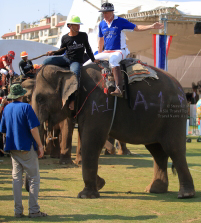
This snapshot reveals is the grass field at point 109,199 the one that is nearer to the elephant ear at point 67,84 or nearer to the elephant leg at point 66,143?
the elephant leg at point 66,143

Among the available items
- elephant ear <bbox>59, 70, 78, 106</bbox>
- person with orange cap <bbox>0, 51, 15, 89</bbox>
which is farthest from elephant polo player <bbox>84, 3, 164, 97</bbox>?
person with orange cap <bbox>0, 51, 15, 89</bbox>

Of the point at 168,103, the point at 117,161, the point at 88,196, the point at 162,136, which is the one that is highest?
the point at 168,103

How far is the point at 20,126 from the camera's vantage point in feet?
19.5

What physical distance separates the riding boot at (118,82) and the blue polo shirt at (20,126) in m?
1.83

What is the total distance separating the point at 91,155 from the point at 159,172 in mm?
1509

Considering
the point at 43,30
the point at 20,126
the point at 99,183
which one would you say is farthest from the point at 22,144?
the point at 43,30

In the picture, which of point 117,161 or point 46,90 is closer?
point 46,90

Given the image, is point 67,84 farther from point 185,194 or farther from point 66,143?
point 66,143

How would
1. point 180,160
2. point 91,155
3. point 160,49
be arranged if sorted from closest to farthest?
point 91,155 < point 180,160 < point 160,49

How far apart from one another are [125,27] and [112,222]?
3901 millimetres

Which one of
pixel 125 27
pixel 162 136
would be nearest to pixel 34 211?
pixel 162 136

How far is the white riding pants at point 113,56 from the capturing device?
298 inches

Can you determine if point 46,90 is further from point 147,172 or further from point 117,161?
point 117,161

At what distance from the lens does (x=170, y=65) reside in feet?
111
